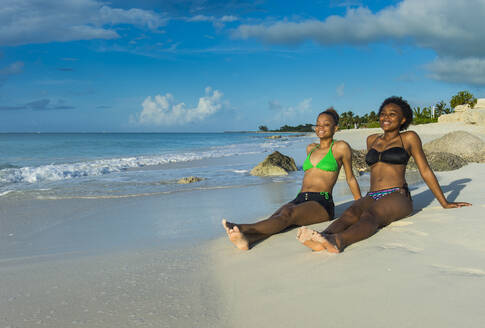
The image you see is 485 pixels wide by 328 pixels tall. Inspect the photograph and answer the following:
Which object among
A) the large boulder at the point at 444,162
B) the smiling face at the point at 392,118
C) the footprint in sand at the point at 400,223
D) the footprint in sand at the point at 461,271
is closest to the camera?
the footprint in sand at the point at 461,271

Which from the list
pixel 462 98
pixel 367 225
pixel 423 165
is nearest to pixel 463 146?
pixel 423 165

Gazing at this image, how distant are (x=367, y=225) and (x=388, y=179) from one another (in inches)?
40.0

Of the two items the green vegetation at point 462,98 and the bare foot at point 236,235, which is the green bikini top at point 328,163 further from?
the green vegetation at point 462,98

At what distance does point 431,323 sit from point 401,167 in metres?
2.65

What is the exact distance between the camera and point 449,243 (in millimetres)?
3402

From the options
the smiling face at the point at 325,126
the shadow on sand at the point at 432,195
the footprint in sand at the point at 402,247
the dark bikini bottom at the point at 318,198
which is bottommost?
the footprint in sand at the point at 402,247

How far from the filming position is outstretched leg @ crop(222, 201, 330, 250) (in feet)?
12.0

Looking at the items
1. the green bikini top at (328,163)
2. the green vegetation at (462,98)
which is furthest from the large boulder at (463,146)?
the green vegetation at (462,98)

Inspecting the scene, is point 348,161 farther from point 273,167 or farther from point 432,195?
point 273,167

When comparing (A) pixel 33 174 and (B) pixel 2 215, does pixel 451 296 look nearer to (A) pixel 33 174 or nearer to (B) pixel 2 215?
(B) pixel 2 215

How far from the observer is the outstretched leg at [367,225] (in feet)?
10.6

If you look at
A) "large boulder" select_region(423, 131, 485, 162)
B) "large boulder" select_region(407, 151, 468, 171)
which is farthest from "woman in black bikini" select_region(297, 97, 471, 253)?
"large boulder" select_region(423, 131, 485, 162)

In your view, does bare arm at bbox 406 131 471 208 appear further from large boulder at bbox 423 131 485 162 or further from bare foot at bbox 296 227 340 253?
large boulder at bbox 423 131 485 162

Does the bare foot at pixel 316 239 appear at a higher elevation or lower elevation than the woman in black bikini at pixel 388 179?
lower
